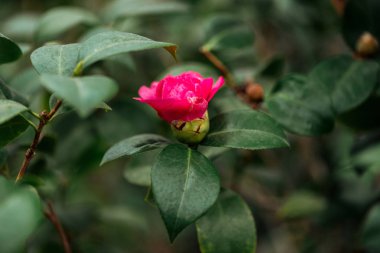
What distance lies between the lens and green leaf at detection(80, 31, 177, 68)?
0.66m

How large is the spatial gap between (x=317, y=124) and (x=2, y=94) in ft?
1.81

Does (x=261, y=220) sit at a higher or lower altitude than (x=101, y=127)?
lower

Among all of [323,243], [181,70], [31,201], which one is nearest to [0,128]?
[31,201]

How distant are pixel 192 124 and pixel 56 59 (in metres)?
0.23

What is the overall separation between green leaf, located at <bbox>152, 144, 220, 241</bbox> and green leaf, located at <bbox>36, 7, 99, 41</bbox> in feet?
1.75

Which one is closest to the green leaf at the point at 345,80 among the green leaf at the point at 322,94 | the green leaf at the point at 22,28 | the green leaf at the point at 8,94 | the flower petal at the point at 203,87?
the green leaf at the point at 322,94

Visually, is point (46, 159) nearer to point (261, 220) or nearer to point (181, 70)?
point (181, 70)

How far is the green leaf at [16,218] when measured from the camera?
571mm

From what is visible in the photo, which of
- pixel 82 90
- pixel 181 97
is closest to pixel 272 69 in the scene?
pixel 181 97

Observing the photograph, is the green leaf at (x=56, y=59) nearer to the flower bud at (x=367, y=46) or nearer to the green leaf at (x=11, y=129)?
the green leaf at (x=11, y=129)

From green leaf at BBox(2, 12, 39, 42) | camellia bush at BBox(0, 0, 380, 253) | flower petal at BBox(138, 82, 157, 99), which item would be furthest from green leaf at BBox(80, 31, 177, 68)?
green leaf at BBox(2, 12, 39, 42)

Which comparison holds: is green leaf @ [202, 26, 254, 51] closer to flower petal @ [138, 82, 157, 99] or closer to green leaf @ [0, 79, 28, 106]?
flower petal @ [138, 82, 157, 99]

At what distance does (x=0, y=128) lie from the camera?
2.48ft

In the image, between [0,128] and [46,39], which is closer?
[0,128]
